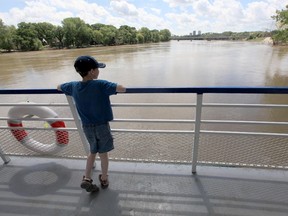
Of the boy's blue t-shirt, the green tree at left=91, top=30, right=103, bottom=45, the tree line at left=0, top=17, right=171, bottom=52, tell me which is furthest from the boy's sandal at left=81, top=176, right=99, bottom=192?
the green tree at left=91, top=30, right=103, bottom=45

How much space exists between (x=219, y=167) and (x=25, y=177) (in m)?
1.88

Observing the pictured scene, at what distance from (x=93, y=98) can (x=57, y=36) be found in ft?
217

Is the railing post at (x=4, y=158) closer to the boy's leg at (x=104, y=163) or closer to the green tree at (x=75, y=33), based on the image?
the boy's leg at (x=104, y=163)

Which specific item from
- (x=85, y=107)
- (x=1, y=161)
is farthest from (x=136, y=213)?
(x=1, y=161)

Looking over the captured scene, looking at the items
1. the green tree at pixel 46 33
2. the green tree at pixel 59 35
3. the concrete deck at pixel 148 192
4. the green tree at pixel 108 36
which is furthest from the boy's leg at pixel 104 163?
the green tree at pixel 108 36

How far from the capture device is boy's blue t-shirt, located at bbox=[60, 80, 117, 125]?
1579 millimetres

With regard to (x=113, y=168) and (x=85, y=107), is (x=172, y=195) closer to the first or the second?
(x=113, y=168)

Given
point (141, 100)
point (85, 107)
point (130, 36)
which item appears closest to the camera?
point (85, 107)

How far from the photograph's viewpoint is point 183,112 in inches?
299

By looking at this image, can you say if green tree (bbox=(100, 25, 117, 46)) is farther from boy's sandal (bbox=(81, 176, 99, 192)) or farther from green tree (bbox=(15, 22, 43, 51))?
boy's sandal (bbox=(81, 176, 99, 192))

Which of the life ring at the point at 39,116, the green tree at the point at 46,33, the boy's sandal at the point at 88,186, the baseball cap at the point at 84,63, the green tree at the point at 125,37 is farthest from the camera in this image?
the green tree at the point at 125,37

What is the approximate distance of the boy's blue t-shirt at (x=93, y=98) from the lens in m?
1.58

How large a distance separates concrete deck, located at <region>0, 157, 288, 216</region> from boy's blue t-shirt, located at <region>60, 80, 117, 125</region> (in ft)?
2.20

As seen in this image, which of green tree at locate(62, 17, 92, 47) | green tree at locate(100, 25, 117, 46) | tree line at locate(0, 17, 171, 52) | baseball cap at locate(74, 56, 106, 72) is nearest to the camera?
baseball cap at locate(74, 56, 106, 72)
